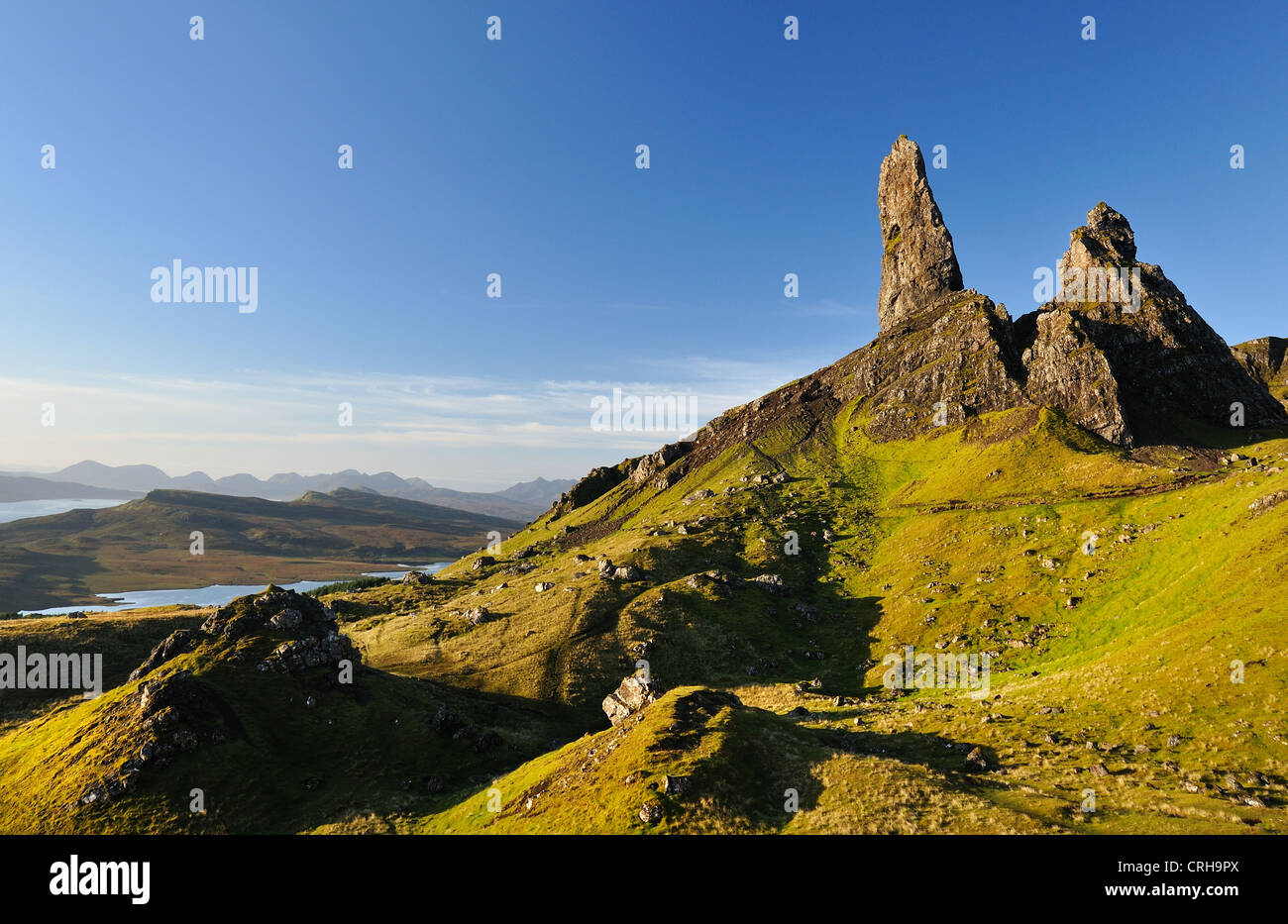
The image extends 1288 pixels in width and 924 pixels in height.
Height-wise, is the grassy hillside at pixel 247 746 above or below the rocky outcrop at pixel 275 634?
below

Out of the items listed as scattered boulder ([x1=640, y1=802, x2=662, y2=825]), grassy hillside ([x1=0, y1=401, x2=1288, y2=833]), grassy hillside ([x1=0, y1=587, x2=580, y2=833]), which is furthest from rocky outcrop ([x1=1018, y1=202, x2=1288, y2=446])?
grassy hillside ([x1=0, y1=587, x2=580, y2=833])

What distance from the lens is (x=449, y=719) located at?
7575cm

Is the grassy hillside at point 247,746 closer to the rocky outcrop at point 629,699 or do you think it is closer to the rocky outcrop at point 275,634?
the rocky outcrop at point 275,634

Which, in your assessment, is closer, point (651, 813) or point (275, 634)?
point (651, 813)

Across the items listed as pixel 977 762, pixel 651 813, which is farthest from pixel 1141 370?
pixel 651 813

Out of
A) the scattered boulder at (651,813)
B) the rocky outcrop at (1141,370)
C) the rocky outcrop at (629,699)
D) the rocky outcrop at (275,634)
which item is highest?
the rocky outcrop at (1141,370)

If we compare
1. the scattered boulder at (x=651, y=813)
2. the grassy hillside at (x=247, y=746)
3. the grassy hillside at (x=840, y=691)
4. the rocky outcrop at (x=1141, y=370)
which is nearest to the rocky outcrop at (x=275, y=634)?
the grassy hillside at (x=247, y=746)

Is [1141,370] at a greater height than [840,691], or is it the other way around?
[1141,370]

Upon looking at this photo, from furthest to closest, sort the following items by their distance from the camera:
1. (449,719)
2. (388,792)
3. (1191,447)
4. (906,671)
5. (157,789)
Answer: (1191,447), (906,671), (449,719), (388,792), (157,789)

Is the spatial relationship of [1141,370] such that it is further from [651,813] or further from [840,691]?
[651,813]
